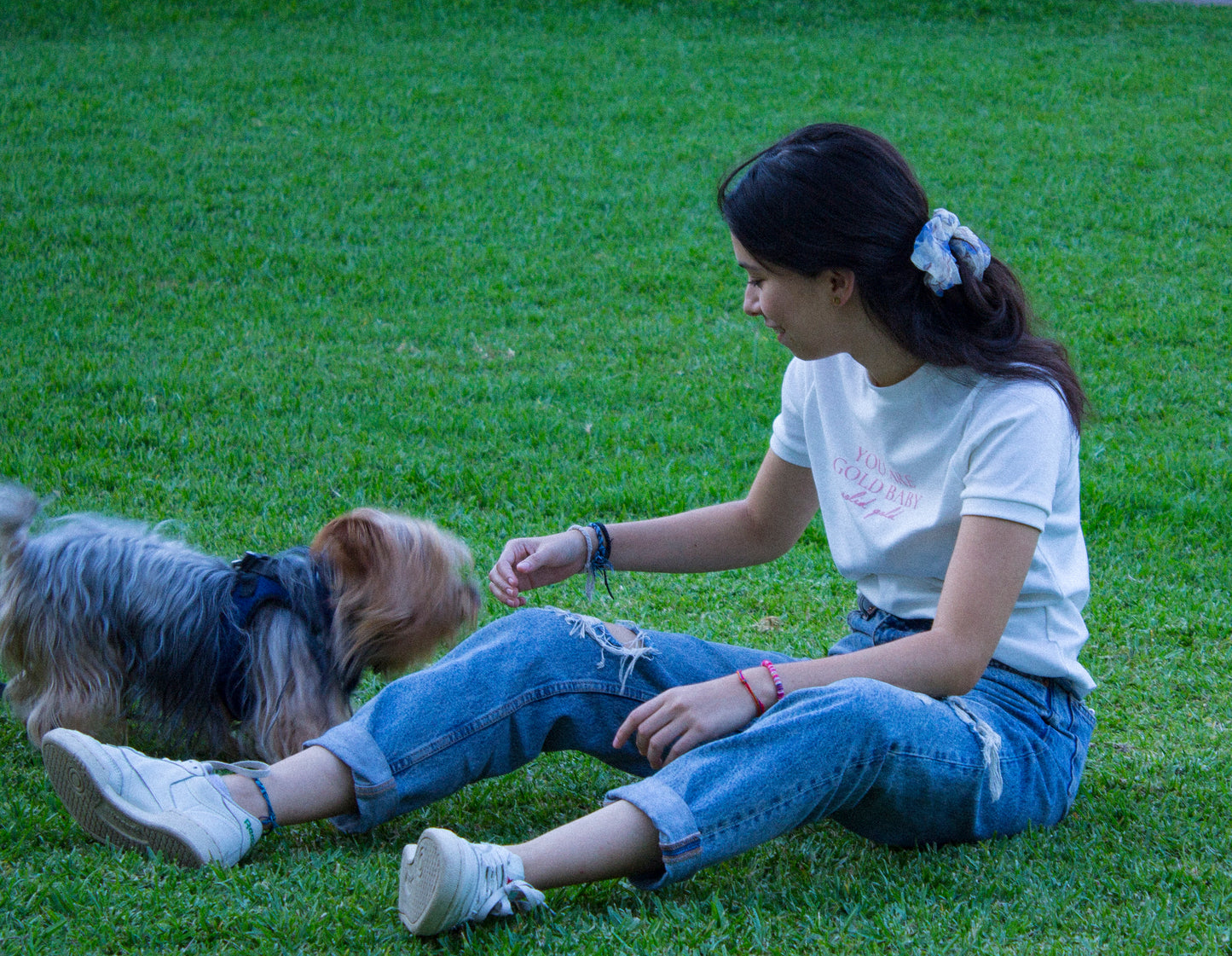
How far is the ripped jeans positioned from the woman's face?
2.10ft

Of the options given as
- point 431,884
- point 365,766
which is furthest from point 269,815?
point 431,884

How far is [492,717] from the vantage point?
2631mm

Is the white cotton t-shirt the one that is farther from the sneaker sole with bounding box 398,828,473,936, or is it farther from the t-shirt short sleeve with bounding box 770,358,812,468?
the sneaker sole with bounding box 398,828,473,936

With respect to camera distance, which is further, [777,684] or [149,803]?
[149,803]

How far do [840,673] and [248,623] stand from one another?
1609 mm

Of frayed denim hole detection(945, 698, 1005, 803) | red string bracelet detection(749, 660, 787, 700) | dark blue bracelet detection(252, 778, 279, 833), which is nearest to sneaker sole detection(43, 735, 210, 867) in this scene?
dark blue bracelet detection(252, 778, 279, 833)

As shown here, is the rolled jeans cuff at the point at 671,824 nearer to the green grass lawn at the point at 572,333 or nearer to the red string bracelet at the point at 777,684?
the green grass lawn at the point at 572,333

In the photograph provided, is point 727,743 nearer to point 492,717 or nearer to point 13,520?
point 492,717

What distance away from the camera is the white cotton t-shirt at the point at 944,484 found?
249 cm

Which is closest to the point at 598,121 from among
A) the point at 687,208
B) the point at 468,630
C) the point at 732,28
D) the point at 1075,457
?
the point at 687,208

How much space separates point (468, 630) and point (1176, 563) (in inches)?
111

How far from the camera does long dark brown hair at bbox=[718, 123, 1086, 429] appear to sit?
2.52 meters

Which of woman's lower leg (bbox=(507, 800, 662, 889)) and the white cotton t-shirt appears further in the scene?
the white cotton t-shirt

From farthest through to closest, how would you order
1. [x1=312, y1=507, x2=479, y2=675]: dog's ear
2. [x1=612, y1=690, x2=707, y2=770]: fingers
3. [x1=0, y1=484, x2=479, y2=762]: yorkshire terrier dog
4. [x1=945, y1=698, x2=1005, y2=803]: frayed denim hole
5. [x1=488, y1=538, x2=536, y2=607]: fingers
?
[x1=312, y1=507, x2=479, y2=675]: dog's ear
[x1=0, y1=484, x2=479, y2=762]: yorkshire terrier dog
[x1=488, y1=538, x2=536, y2=607]: fingers
[x1=945, y1=698, x2=1005, y2=803]: frayed denim hole
[x1=612, y1=690, x2=707, y2=770]: fingers
